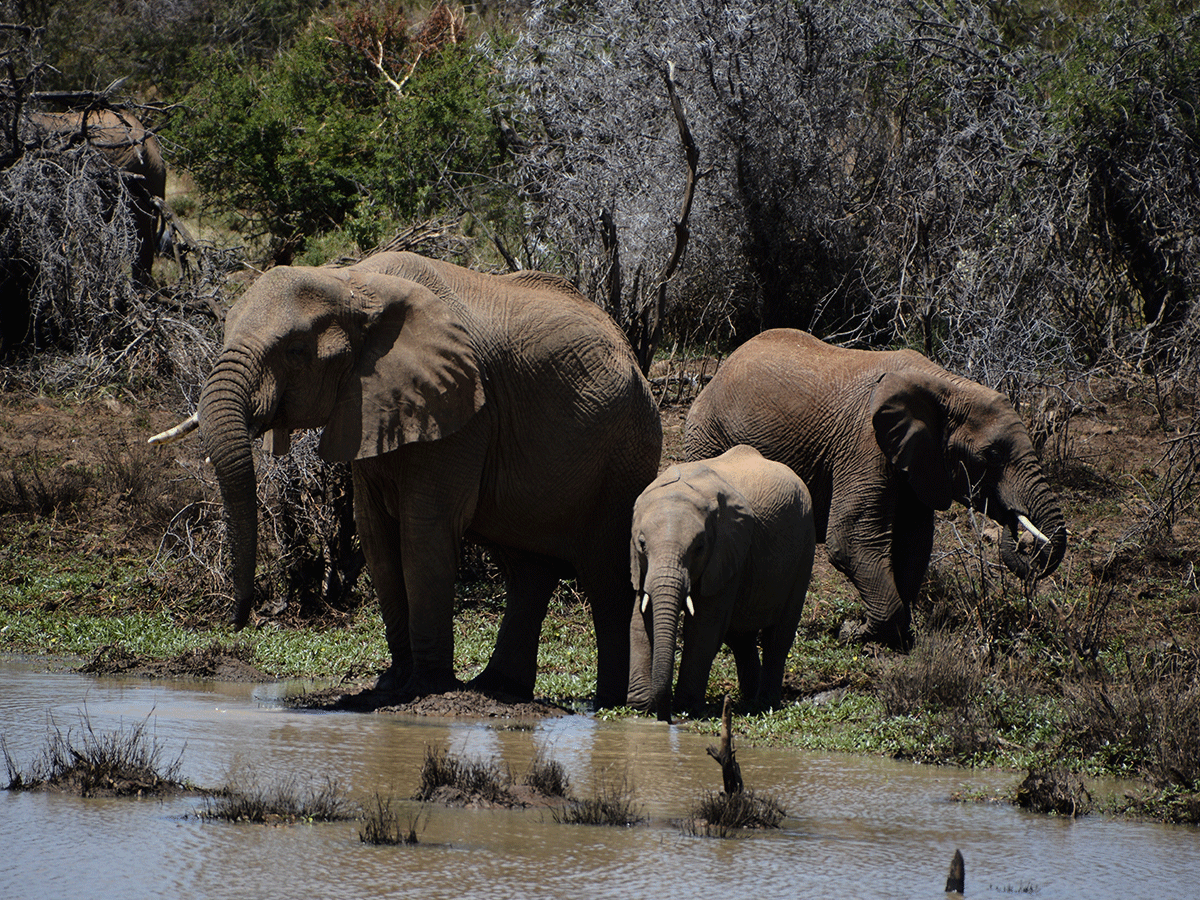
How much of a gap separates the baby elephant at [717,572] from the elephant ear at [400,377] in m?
1.40

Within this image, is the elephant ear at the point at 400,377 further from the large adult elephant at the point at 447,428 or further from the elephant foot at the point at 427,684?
the elephant foot at the point at 427,684

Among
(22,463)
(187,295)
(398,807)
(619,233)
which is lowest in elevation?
(398,807)

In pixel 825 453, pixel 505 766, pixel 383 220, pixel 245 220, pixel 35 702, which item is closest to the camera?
pixel 505 766

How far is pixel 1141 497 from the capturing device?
14.4m

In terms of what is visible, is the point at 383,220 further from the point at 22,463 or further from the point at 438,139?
the point at 22,463

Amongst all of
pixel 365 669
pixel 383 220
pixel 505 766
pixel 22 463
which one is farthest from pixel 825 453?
pixel 383 220

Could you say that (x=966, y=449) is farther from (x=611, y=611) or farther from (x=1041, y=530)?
(x=611, y=611)

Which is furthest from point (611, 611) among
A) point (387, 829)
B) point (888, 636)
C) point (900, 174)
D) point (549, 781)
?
point (900, 174)

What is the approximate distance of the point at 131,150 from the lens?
57.7 ft

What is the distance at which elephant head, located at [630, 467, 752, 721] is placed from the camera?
325 inches

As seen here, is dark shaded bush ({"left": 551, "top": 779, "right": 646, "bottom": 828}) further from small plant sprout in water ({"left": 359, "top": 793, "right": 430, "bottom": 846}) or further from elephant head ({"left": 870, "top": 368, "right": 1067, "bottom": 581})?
elephant head ({"left": 870, "top": 368, "right": 1067, "bottom": 581})

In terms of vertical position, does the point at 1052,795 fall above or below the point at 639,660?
below

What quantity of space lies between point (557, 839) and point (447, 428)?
3.30 metres

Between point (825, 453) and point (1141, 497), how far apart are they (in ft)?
15.8
